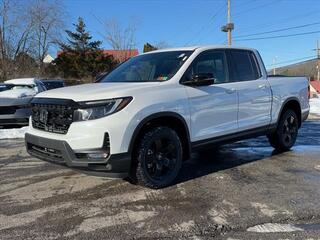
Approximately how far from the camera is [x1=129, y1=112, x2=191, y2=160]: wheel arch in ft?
17.8

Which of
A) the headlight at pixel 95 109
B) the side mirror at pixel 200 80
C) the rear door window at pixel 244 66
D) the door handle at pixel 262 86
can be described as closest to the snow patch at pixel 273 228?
the headlight at pixel 95 109

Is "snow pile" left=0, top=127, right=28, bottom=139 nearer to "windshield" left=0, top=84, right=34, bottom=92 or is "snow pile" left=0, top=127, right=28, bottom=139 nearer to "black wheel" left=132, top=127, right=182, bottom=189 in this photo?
"windshield" left=0, top=84, right=34, bottom=92

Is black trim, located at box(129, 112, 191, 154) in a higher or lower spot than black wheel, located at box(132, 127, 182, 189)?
higher

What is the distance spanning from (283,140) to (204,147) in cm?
254

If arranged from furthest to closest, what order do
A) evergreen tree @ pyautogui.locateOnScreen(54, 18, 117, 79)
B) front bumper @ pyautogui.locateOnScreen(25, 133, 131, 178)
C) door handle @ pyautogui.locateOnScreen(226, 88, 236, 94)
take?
evergreen tree @ pyautogui.locateOnScreen(54, 18, 117, 79) → door handle @ pyautogui.locateOnScreen(226, 88, 236, 94) → front bumper @ pyautogui.locateOnScreen(25, 133, 131, 178)

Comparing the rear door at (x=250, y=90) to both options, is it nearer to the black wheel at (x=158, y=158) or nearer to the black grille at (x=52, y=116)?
the black wheel at (x=158, y=158)

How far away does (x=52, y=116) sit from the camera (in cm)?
557

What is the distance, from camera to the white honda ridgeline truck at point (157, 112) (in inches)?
205

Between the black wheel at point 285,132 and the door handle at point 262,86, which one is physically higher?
the door handle at point 262,86

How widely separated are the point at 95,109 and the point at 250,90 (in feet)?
9.66

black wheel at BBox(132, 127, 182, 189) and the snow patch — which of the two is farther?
A: black wheel at BBox(132, 127, 182, 189)

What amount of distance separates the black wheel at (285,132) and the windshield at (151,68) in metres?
2.74

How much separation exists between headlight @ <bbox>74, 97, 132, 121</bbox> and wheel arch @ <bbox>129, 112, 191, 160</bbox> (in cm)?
40

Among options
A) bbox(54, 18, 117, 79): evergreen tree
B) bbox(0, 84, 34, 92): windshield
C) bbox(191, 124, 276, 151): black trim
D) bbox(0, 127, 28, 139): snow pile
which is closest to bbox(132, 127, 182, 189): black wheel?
bbox(191, 124, 276, 151): black trim
